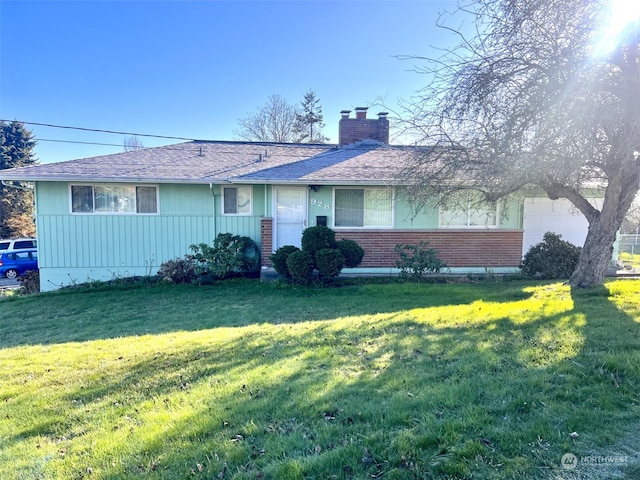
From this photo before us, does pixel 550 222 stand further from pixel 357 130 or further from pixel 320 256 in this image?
pixel 320 256

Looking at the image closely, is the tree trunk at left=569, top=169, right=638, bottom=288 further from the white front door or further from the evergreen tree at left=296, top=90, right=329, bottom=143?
the evergreen tree at left=296, top=90, right=329, bottom=143

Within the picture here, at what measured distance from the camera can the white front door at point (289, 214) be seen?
1073cm

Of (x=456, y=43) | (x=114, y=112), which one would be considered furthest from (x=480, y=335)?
(x=114, y=112)

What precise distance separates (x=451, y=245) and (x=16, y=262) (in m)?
16.8

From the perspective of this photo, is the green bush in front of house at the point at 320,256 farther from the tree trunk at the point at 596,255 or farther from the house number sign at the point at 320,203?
the tree trunk at the point at 596,255

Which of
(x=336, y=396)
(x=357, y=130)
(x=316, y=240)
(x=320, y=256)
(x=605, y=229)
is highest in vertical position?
(x=357, y=130)

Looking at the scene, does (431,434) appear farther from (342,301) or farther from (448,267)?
(448,267)

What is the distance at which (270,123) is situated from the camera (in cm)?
2823

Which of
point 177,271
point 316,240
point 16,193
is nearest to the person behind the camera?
point 316,240

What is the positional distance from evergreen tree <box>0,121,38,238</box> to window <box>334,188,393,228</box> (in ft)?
84.0

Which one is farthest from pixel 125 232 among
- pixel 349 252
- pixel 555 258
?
pixel 555 258

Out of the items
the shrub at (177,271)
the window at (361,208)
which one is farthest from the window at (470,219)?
the shrub at (177,271)

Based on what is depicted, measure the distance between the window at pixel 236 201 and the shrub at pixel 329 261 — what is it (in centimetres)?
304

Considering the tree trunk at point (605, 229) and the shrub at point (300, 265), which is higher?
the tree trunk at point (605, 229)
